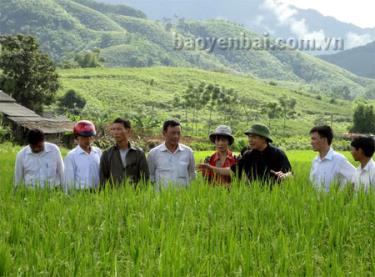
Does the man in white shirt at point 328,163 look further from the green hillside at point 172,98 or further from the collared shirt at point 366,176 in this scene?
the green hillside at point 172,98

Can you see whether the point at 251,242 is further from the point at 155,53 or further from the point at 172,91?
the point at 155,53

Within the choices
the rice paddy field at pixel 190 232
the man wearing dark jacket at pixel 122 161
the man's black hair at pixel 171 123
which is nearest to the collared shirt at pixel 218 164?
the rice paddy field at pixel 190 232

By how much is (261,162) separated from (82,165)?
1763 millimetres

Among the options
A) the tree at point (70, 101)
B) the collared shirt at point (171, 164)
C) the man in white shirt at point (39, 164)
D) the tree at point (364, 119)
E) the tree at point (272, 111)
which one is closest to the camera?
the man in white shirt at point (39, 164)

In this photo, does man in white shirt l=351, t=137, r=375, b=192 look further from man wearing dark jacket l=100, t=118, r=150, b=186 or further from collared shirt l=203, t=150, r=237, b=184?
man wearing dark jacket l=100, t=118, r=150, b=186

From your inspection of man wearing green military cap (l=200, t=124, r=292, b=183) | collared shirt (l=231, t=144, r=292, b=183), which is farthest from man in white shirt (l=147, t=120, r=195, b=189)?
collared shirt (l=231, t=144, r=292, b=183)

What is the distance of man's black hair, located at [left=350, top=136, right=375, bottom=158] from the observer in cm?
548

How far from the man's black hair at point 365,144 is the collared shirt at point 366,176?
13 centimetres

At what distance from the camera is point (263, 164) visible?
5.82m

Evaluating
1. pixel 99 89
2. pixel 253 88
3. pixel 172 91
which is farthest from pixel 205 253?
pixel 253 88

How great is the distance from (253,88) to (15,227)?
9864 centimetres

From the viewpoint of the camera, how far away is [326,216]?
436cm

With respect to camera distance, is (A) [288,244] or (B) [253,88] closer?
(A) [288,244]

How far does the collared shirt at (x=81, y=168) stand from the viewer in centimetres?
591
